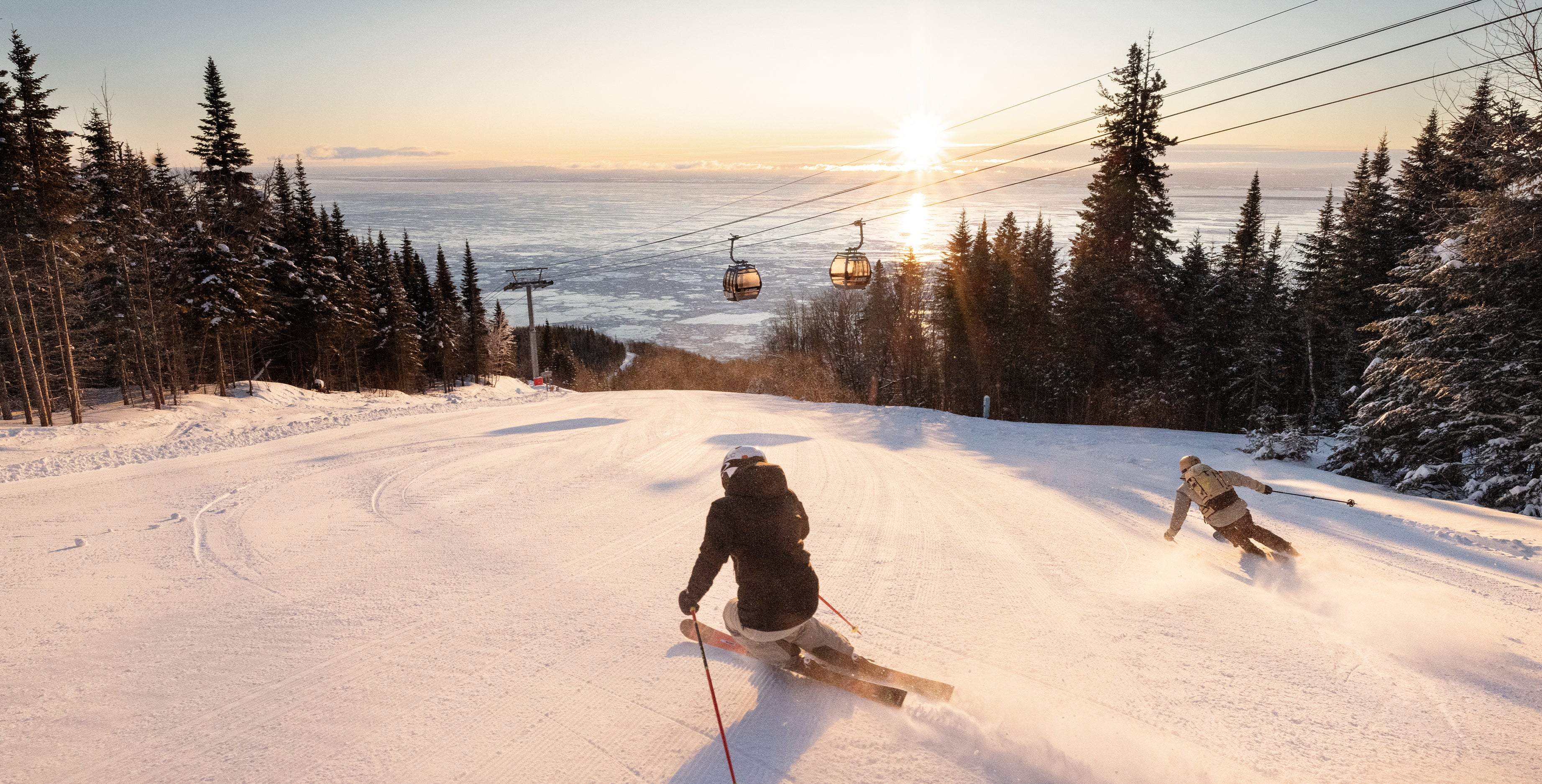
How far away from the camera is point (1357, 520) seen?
9211mm

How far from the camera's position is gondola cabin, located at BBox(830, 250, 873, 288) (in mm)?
21812

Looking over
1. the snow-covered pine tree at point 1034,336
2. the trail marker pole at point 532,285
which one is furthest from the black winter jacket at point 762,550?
the snow-covered pine tree at point 1034,336

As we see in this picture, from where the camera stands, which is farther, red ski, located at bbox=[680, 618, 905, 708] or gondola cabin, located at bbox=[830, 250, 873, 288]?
gondola cabin, located at bbox=[830, 250, 873, 288]

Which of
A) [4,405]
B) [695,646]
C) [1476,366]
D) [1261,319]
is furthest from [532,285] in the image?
[1261,319]

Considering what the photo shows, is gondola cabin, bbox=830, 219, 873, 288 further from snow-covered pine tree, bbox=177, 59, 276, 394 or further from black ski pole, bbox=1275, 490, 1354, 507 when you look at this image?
snow-covered pine tree, bbox=177, 59, 276, 394

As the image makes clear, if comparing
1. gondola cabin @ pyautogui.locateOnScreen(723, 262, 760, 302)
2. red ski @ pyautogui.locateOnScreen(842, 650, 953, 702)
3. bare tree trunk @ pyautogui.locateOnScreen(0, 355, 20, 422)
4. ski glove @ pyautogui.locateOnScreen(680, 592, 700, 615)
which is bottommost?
bare tree trunk @ pyautogui.locateOnScreen(0, 355, 20, 422)

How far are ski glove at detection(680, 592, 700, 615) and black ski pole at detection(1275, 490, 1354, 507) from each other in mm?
9643

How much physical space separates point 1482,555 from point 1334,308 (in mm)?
31481

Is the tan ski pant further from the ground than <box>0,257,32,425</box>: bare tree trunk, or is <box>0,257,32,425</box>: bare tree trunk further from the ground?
<box>0,257,32,425</box>: bare tree trunk

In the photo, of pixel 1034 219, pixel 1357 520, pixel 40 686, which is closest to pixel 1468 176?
pixel 1357 520

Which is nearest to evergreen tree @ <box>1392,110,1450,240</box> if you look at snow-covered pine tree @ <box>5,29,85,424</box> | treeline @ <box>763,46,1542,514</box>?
treeline @ <box>763,46,1542,514</box>

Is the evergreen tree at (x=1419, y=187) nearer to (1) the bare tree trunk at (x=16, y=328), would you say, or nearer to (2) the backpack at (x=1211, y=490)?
(2) the backpack at (x=1211, y=490)

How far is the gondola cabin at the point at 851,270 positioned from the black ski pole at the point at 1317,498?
43.5 feet

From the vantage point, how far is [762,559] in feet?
14.7
